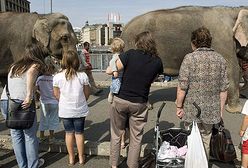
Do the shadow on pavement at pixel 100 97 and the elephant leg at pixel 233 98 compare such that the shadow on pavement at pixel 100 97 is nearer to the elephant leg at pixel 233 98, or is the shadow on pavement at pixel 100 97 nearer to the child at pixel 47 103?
the child at pixel 47 103

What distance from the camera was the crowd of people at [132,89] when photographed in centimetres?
422

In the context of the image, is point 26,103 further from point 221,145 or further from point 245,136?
point 245,136

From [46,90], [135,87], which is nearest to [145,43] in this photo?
[135,87]

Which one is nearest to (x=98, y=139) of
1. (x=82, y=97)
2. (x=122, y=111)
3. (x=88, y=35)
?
(x=82, y=97)

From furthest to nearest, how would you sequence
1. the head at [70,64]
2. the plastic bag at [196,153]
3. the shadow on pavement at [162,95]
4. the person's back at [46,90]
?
the shadow on pavement at [162,95]
the person's back at [46,90]
the head at [70,64]
the plastic bag at [196,153]

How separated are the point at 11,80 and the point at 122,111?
5.04ft

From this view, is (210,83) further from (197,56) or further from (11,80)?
(11,80)

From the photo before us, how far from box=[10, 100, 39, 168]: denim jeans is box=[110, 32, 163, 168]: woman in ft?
3.72

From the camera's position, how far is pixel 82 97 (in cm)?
496

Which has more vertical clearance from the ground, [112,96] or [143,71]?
[143,71]

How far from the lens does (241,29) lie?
7.71 m

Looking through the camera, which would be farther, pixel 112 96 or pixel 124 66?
pixel 112 96

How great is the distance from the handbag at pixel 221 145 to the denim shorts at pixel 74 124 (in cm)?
191

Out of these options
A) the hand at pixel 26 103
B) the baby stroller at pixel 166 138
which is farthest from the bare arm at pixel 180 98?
the hand at pixel 26 103
